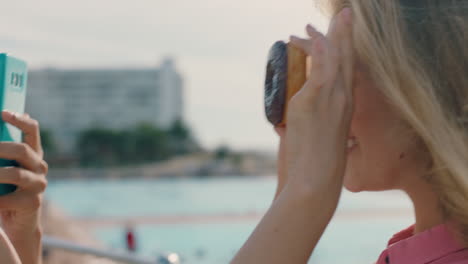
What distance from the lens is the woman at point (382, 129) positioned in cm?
72

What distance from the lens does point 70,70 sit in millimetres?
69562

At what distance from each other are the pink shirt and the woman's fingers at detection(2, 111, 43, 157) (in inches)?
22.3

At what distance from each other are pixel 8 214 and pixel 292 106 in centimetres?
64

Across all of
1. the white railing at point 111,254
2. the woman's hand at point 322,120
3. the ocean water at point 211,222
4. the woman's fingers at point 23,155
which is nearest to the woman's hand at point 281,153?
the woman's hand at point 322,120

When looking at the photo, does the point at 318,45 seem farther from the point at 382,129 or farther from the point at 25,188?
the point at 25,188

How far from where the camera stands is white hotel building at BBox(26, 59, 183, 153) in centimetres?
6856

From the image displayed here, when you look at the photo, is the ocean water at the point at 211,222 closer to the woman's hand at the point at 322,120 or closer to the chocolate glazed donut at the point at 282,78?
the chocolate glazed donut at the point at 282,78

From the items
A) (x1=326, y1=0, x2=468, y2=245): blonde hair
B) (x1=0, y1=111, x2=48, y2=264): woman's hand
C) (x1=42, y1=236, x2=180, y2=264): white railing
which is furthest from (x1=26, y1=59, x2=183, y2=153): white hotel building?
(x1=326, y1=0, x2=468, y2=245): blonde hair

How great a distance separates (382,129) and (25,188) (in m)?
0.56

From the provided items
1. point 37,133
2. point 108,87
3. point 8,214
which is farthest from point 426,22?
point 108,87

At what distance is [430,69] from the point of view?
0.78 m

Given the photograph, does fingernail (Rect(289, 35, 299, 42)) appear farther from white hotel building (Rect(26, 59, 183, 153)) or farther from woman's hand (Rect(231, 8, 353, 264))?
white hotel building (Rect(26, 59, 183, 153))

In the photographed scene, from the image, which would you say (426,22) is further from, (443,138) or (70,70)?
(70,70)

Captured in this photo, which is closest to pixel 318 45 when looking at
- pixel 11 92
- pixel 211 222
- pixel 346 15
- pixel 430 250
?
pixel 346 15
